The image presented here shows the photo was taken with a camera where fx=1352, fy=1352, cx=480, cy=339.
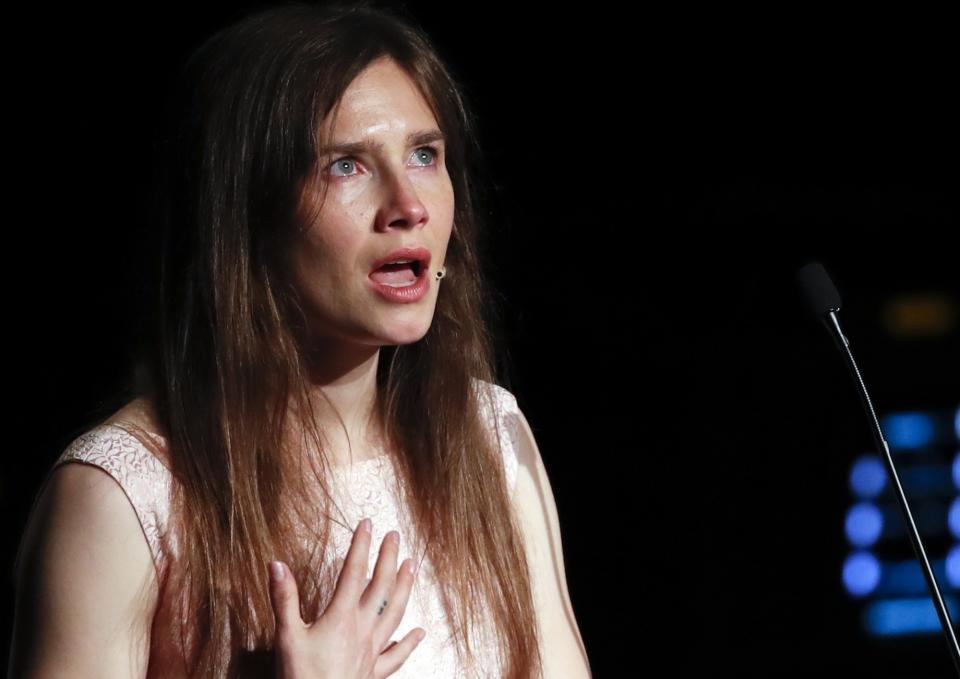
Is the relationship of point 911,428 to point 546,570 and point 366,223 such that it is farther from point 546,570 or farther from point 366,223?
point 366,223

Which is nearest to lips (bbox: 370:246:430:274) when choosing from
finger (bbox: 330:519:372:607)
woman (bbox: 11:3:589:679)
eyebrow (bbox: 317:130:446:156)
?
woman (bbox: 11:3:589:679)

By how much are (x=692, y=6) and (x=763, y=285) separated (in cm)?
65

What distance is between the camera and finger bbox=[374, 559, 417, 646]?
1430mm

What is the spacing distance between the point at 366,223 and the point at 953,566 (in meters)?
2.03

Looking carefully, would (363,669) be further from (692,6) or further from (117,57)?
(692,6)

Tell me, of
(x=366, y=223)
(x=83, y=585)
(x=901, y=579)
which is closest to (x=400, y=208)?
(x=366, y=223)

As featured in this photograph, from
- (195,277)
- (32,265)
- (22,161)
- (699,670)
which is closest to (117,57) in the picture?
(22,161)

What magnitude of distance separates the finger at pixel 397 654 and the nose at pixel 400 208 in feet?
1.50

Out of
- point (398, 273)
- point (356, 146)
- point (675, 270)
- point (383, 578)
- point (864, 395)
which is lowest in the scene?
point (383, 578)

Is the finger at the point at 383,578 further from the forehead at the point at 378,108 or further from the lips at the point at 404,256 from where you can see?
the forehead at the point at 378,108

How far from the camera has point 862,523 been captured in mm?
3016

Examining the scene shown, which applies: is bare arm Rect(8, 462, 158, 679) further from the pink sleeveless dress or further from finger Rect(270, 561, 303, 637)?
finger Rect(270, 561, 303, 637)

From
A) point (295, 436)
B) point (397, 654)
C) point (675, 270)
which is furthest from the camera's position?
point (675, 270)

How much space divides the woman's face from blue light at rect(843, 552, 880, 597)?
70.7 inches
